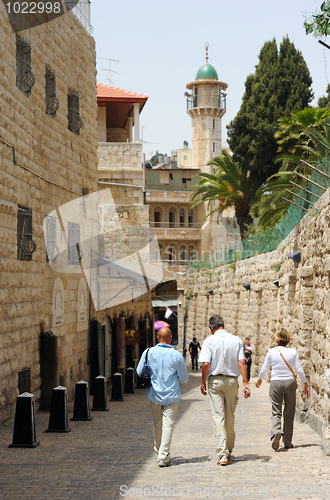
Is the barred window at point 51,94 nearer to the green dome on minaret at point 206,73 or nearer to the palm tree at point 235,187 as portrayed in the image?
the palm tree at point 235,187

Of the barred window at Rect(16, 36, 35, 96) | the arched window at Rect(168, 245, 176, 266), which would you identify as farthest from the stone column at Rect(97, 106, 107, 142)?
the arched window at Rect(168, 245, 176, 266)

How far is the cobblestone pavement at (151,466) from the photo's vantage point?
6273mm

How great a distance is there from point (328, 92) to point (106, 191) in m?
18.8

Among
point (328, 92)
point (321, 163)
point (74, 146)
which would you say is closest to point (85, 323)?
point (74, 146)

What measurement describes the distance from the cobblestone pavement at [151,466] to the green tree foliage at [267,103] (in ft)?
86.4

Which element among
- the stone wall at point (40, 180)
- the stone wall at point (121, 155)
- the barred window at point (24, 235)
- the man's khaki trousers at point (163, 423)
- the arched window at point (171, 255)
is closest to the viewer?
the man's khaki trousers at point (163, 423)

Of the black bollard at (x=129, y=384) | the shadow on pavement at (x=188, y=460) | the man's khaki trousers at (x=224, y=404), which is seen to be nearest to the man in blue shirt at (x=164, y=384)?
the shadow on pavement at (x=188, y=460)

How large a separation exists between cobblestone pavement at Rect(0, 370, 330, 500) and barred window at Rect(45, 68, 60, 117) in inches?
259

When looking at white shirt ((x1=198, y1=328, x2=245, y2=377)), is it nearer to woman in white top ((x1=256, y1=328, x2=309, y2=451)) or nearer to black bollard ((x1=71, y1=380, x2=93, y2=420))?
woman in white top ((x1=256, y1=328, x2=309, y2=451))

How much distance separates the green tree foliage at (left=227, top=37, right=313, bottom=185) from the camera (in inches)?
1404

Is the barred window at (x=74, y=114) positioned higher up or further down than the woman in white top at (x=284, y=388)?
higher up

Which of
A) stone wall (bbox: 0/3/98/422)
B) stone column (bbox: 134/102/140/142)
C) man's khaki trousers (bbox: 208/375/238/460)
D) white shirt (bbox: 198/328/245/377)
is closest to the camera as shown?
man's khaki trousers (bbox: 208/375/238/460)

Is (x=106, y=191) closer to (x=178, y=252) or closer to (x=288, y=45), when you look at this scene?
(x=288, y=45)

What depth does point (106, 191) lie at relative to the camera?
988 inches
